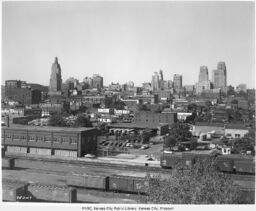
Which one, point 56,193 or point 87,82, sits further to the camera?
Answer: point 87,82

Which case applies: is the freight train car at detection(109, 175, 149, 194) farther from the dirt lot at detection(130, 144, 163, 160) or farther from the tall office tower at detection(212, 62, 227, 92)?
the tall office tower at detection(212, 62, 227, 92)

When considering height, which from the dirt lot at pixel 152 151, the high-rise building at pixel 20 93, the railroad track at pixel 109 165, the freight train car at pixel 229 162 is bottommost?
→ the dirt lot at pixel 152 151

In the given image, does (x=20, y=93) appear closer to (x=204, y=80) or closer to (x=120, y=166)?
(x=120, y=166)

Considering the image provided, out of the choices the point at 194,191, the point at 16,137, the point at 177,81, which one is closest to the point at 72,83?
the point at 177,81

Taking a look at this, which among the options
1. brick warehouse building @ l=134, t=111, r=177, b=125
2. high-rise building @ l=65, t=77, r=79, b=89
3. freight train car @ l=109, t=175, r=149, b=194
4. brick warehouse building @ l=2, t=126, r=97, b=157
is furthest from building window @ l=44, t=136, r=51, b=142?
high-rise building @ l=65, t=77, r=79, b=89

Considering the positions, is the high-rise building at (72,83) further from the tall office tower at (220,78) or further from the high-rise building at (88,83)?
the tall office tower at (220,78)

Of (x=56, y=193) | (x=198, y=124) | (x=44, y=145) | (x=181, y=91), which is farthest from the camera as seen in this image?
(x=181, y=91)

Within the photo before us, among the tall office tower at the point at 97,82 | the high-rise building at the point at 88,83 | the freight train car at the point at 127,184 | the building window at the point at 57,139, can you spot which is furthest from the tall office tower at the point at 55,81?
the freight train car at the point at 127,184

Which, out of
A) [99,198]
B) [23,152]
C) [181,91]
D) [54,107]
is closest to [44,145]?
[23,152]

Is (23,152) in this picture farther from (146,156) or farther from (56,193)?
(56,193)
